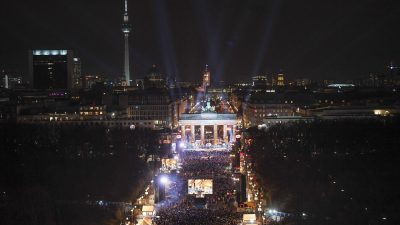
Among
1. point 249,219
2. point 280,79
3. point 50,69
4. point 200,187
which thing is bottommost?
point 249,219

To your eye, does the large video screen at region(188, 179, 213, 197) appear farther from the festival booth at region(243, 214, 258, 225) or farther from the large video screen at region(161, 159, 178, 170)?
the large video screen at region(161, 159, 178, 170)

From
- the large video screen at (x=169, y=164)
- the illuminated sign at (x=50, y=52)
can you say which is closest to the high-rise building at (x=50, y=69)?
the illuminated sign at (x=50, y=52)

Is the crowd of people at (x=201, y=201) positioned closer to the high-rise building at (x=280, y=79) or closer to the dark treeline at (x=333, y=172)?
the dark treeline at (x=333, y=172)

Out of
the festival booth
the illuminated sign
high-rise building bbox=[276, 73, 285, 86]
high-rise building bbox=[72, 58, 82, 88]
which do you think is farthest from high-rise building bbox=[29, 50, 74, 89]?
the festival booth

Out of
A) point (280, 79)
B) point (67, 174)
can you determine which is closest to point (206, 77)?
point (280, 79)

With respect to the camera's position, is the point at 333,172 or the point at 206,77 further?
the point at 206,77

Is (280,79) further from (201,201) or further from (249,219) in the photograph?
(249,219)

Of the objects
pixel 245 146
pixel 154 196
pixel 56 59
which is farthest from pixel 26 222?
pixel 56 59
